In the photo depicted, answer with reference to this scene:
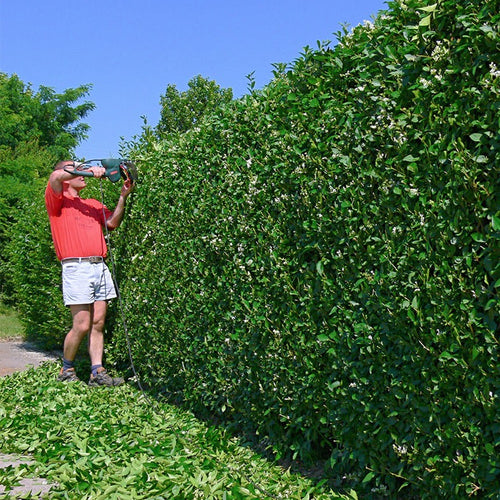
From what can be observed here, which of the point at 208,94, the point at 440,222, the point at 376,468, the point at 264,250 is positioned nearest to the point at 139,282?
the point at 264,250

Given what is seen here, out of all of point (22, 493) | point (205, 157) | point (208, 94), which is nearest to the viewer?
point (22, 493)

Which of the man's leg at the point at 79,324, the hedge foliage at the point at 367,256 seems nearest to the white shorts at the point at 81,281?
the man's leg at the point at 79,324

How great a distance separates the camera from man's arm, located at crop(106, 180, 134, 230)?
7125 mm

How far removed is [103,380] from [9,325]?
7.55m

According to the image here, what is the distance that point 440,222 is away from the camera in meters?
3.07

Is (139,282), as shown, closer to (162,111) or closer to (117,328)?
(117,328)

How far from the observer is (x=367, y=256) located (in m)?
3.56

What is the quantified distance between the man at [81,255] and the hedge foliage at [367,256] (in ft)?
6.56

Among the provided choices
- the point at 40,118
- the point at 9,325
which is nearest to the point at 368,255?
the point at 9,325

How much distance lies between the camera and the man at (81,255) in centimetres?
709

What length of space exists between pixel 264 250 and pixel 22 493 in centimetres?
222

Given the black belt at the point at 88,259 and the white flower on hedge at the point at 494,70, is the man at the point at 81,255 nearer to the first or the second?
the black belt at the point at 88,259

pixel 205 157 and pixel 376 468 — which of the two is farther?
pixel 205 157

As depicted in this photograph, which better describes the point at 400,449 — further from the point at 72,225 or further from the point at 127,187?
the point at 72,225
